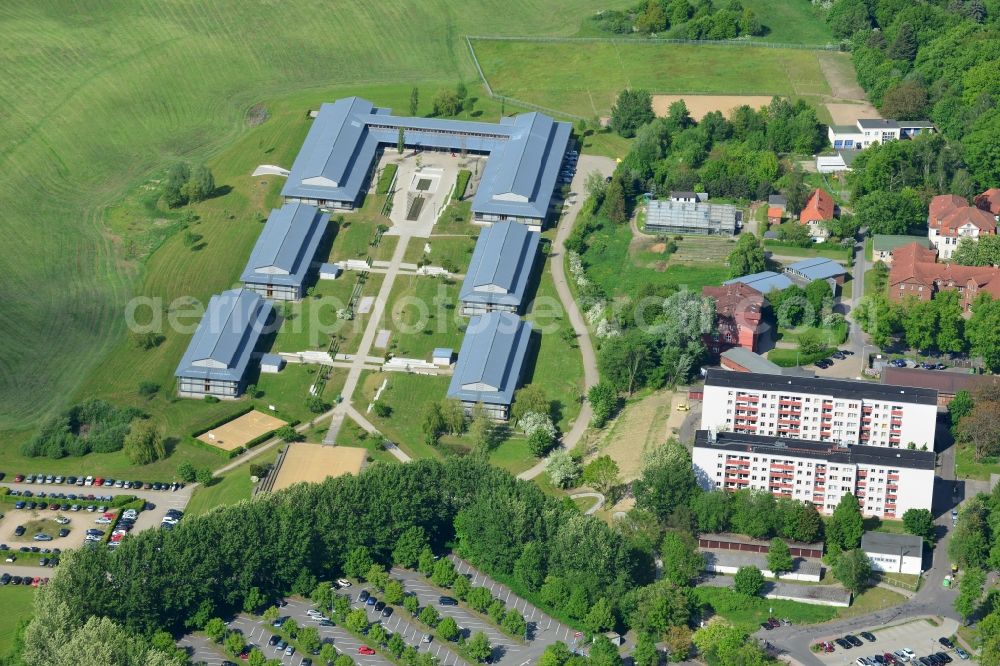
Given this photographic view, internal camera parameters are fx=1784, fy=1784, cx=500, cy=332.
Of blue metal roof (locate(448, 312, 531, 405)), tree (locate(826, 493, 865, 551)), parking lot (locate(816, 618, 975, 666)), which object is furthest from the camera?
blue metal roof (locate(448, 312, 531, 405))

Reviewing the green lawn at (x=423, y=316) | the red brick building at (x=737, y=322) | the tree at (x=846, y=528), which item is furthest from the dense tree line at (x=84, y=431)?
the tree at (x=846, y=528)

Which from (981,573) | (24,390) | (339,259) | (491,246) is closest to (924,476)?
(981,573)

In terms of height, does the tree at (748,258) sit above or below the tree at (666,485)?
above

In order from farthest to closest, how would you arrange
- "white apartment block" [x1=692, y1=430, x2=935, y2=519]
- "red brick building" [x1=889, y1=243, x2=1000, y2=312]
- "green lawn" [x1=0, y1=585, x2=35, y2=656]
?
"red brick building" [x1=889, y1=243, x2=1000, y2=312] < "white apartment block" [x1=692, y1=430, x2=935, y2=519] < "green lawn" [x1=0, y1=585, x2=35, y2=656]

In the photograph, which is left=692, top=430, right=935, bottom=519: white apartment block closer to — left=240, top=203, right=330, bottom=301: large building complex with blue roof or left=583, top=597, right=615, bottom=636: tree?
left=583, top=597, right=615, bottom=636: tree

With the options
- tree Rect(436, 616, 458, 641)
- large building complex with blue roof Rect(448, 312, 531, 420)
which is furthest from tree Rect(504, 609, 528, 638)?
large building complex with blue roof Rect(448, 312, 531, 420)

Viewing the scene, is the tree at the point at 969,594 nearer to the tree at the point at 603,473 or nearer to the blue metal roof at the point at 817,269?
the tree at the point at 603,473
